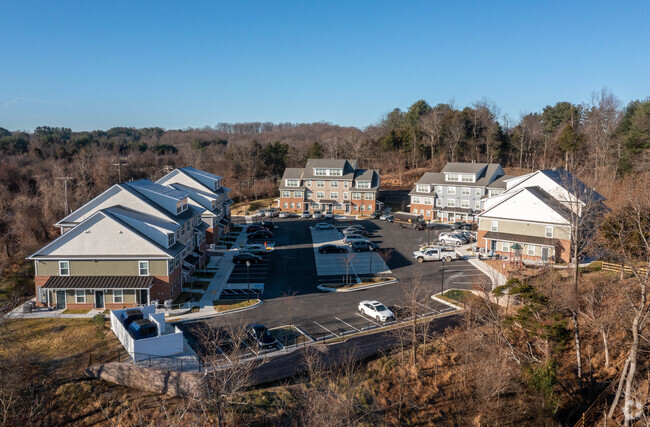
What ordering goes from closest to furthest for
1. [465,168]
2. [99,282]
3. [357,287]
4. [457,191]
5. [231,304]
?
[99,282] < [231,304] < [357,287] < [457,191] < [465,168]

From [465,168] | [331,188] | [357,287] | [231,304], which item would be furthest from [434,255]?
[331,188]

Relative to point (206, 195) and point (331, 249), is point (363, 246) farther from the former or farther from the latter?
point (206, 195)

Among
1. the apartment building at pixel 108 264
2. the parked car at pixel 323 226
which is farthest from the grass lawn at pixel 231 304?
the parked car at pixel 323 226

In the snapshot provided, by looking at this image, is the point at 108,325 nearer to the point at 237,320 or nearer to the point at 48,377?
the point at 48,377

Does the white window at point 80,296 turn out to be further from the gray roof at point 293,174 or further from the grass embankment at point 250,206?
the gray roof at point 293,174

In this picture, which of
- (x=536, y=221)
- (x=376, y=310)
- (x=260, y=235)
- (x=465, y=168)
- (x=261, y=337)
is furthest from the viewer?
(x=465, y=168)

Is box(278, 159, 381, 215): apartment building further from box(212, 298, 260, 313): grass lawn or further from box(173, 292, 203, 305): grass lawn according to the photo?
box(212, 298, 260, 313): grass lawn
